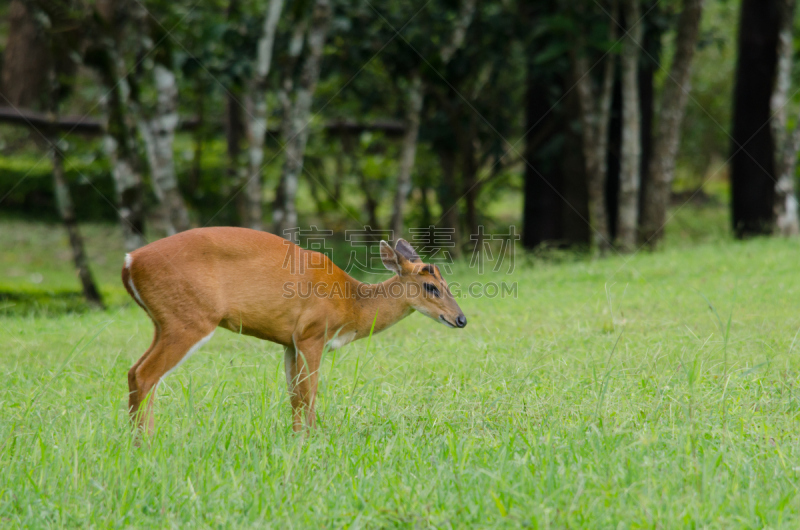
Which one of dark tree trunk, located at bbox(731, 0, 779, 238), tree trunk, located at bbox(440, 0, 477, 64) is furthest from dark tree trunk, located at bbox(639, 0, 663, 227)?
tree trunk, located at bbox(440, 0, 477, 64)

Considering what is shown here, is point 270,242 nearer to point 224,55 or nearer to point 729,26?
point 224,55

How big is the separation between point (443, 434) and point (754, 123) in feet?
32.3

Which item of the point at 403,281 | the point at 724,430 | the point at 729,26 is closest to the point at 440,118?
the point at 403,281

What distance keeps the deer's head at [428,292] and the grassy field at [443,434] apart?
15.2 inches

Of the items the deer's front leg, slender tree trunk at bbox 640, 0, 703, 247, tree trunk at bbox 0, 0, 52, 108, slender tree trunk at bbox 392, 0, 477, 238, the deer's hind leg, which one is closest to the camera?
the deer's hind leg

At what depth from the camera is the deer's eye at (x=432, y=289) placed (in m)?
5.20

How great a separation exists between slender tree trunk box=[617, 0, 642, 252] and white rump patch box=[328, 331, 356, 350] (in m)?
7.01

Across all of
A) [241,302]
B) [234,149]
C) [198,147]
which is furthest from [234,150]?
[241,302]

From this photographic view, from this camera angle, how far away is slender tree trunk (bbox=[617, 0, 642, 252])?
1051 cm

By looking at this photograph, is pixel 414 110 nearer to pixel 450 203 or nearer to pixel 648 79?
pixel 450 203

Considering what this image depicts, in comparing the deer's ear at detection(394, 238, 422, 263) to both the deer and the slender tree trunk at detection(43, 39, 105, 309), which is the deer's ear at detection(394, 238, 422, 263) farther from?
the slender tree trunk at detection(43, 39, 105, 309)

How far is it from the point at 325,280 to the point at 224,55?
7593 millimetres

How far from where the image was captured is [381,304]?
5184 millimetres

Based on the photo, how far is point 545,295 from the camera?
26.9 feet
